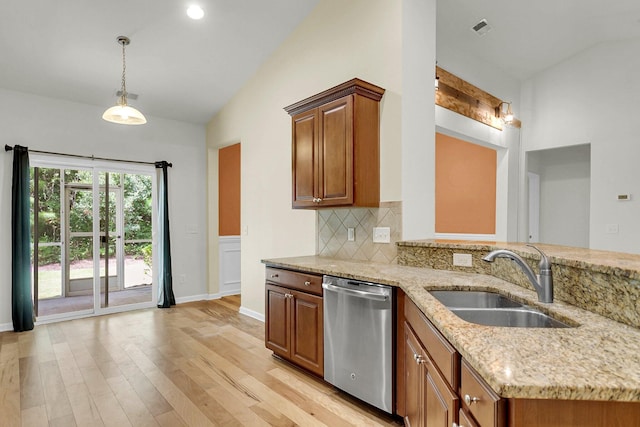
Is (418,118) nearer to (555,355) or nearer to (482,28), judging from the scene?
(482,28)

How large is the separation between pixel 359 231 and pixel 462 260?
3.38ft

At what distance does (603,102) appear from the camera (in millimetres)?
4730

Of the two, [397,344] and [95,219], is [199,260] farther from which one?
[397,344]

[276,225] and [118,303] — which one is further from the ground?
[276,225]

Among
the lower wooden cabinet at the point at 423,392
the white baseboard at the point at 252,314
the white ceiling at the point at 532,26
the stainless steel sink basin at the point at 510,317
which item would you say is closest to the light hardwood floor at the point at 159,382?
the white baseboard at the point at 252,314

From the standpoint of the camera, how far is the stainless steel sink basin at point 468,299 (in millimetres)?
1908

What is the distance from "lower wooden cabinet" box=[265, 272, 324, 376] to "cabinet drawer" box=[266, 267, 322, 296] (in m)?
0.04

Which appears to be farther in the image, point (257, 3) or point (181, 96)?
point (181, 96)

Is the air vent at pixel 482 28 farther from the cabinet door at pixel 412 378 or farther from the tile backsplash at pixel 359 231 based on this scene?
the cabinet door at pixel 412 378

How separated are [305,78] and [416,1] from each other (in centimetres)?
137

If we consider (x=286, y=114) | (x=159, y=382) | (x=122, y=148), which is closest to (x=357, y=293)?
(x=159, y=382)

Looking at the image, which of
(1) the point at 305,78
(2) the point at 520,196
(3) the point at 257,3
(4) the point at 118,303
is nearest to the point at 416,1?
(1) the point at 305,78

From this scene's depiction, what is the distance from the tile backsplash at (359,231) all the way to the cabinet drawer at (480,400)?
1.74m

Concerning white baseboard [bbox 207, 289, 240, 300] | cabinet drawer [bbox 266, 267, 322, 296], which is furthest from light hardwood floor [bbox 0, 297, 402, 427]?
white baseboard [bbox 207, 289, 240, 300]
